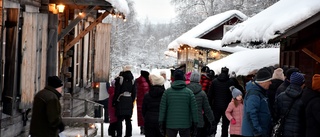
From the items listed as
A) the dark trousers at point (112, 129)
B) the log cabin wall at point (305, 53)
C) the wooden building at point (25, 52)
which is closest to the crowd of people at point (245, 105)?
the log cabin wall at point (305, 53)

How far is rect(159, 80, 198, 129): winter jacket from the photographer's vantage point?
31.7ft

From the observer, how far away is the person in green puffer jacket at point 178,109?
9.66 meters

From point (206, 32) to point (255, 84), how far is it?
27164 mm

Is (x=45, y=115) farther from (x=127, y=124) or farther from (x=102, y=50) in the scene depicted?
(x=102, y=50)

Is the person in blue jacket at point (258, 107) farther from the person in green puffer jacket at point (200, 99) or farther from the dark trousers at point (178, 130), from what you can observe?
the person in green puffer jacket at point (200, 99)

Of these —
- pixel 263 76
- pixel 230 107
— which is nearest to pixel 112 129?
pixel 230 107

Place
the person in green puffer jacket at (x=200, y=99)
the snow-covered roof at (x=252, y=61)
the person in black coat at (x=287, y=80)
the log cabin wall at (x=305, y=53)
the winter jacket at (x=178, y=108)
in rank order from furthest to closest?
the snow-covered roof at (x=252, y=61), the log cabin wall at (x=305, y=53), the person in green puffer jacket at (x=200, y=99), the winter jacket at (x=178, y=108), the person in black coat at (x=287, y=80)

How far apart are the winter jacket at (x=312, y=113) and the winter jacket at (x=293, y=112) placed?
1.23ft

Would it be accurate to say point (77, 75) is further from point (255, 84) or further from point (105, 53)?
point (255, 84)

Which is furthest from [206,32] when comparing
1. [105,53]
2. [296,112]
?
[296,112]

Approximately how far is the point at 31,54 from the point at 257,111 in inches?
188

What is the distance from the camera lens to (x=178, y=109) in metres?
9.66

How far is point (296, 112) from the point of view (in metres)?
8.21

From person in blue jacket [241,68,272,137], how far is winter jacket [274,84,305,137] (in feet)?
1.64
